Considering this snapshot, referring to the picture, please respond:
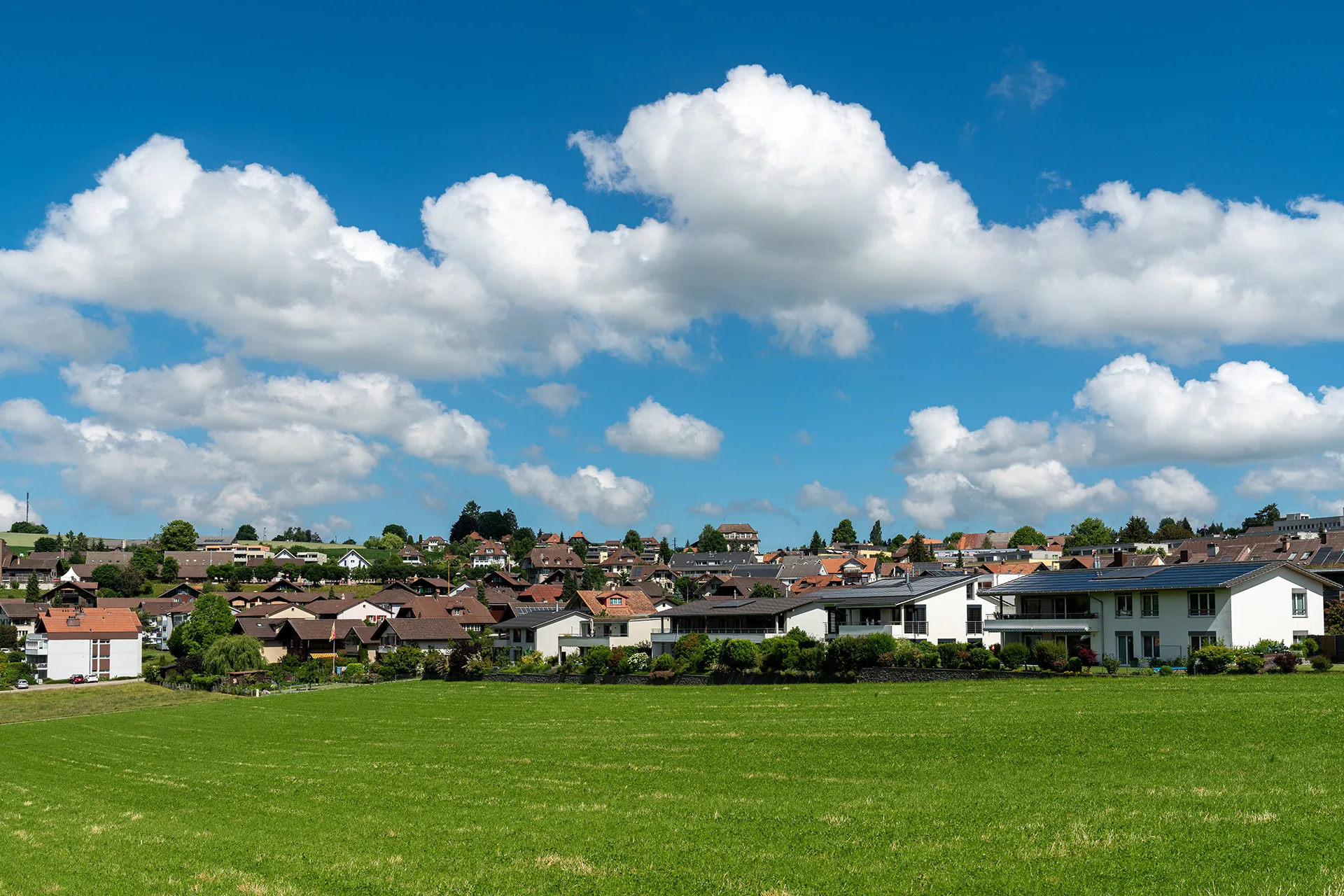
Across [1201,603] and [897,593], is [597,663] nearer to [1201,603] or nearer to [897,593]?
[897,593]

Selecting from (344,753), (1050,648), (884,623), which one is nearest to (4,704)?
(344,753)

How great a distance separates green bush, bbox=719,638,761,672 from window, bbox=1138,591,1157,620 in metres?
21.3

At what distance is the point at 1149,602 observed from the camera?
183 feet

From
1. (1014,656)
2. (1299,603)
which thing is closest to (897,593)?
(1014,656)

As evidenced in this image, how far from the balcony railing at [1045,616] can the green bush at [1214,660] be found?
13.7m

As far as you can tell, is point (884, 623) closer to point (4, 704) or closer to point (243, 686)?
point (243, 686)

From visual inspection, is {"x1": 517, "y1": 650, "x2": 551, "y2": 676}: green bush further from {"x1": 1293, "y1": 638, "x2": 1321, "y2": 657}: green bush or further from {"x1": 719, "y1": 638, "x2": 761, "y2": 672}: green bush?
{"x1": 1293, "y1": 638, "x2": 1321, "y2": 657}: green bush

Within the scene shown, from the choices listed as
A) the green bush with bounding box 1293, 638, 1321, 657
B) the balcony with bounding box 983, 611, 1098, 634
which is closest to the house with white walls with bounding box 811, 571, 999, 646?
the balcony with bounding box 983, 611, 1098, 634

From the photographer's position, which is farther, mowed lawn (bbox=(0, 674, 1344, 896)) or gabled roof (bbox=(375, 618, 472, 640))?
gabled roof (bbox=(375, 618, 472, 640))

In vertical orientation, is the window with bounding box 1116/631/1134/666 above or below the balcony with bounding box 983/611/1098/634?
below

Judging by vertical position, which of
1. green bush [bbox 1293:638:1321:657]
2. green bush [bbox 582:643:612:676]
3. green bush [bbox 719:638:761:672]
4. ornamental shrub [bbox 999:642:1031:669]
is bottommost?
green bush [bbox 582:643:612:676]

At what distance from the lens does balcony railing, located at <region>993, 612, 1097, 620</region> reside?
2347 inches

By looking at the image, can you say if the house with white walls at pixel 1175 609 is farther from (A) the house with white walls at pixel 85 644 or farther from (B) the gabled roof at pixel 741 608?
(A) the house with white walls at pixel 85 644

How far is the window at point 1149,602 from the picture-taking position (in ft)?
182
